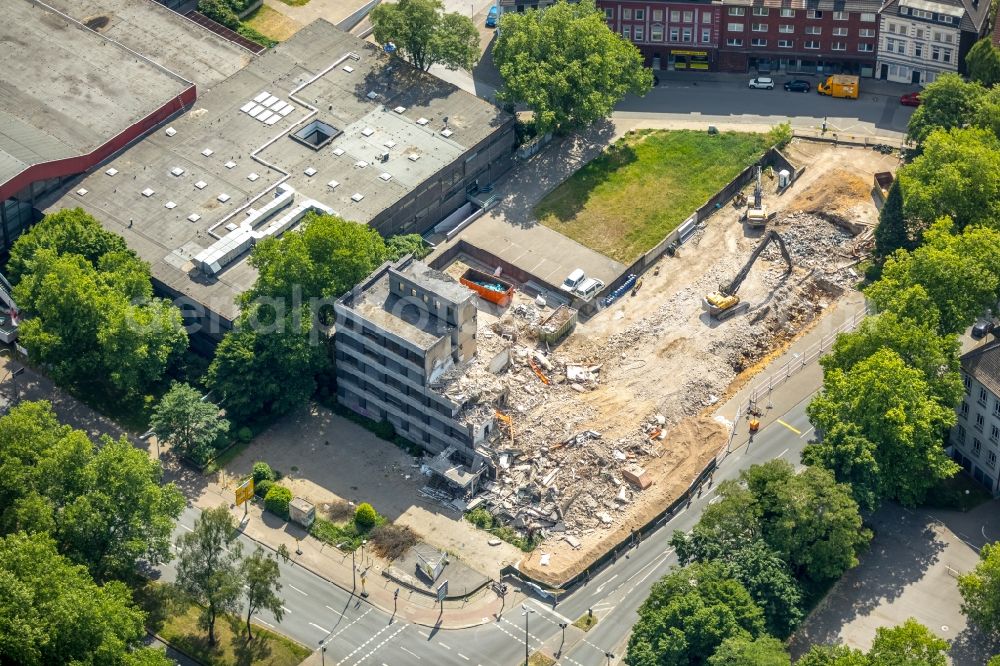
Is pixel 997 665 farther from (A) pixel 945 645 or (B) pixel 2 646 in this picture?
(B) pixel 2 646

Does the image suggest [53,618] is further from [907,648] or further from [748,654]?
[907,648]

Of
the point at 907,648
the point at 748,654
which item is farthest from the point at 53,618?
the point at 907,648

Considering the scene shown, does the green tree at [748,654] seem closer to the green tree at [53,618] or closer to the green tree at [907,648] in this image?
the green tree at [907,648]

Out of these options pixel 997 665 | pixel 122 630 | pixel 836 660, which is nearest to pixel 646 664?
pixel 836 660

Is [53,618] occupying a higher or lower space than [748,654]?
higher

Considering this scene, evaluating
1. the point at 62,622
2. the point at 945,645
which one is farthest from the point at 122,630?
the point at 945,645

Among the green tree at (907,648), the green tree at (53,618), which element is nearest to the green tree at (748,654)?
the green tree at (907,648)

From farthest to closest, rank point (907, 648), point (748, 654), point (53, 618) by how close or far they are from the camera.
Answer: point (907, 648)
point (53, 618)
point (748, 654)
